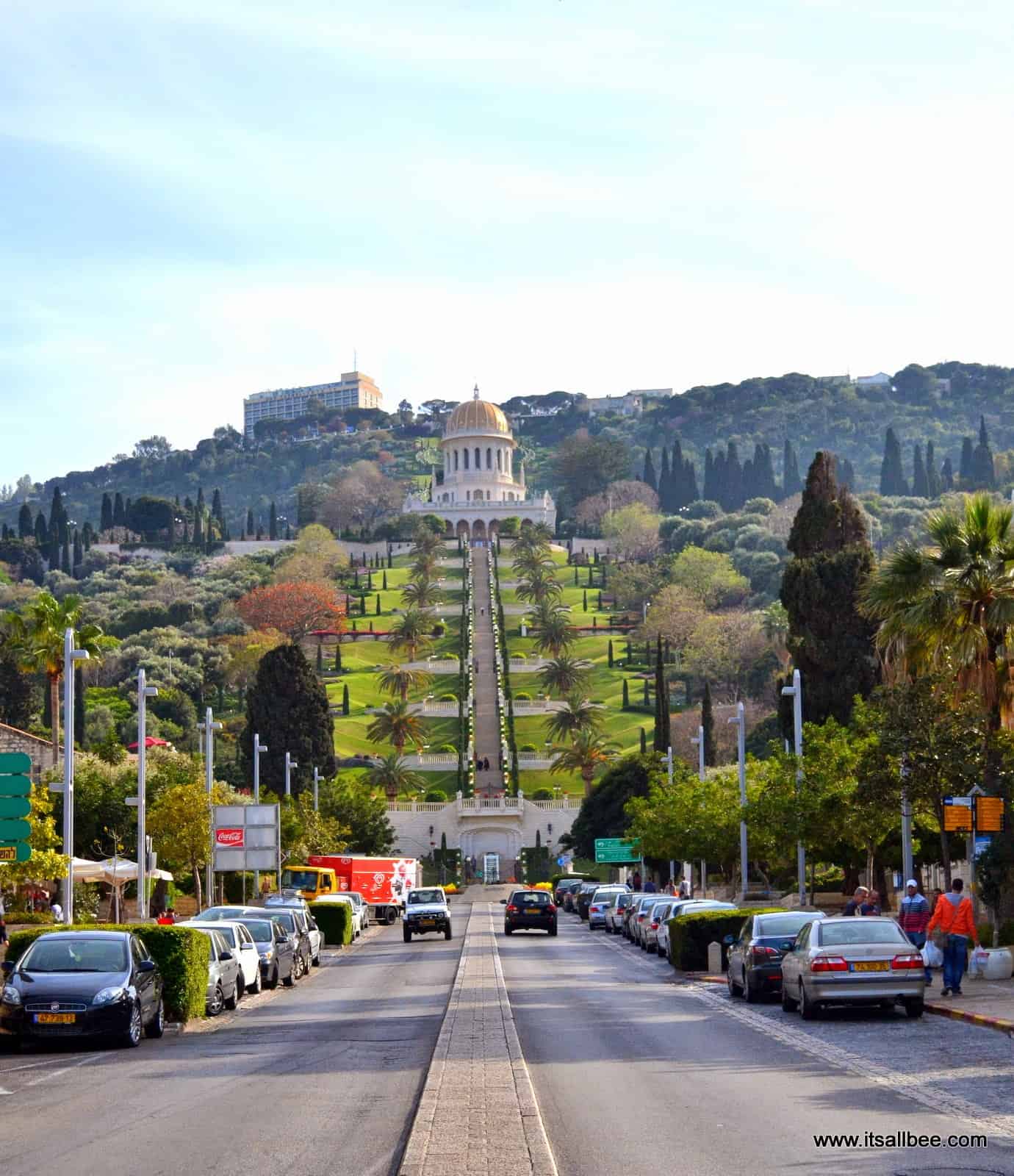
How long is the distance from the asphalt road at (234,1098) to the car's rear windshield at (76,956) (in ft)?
3.27

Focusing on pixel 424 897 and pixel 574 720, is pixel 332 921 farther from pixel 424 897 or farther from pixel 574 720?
pixel 574 720

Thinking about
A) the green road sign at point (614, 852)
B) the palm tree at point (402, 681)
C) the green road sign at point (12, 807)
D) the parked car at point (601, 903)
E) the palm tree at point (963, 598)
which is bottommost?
the parked car at point (601, 903)

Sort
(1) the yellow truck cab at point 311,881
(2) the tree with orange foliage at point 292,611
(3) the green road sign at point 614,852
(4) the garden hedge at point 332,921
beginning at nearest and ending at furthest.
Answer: (4) the garden hedge at point 332,921 → (1) the yellow truck cab at point 311,881 → (3) the green road sign at point 614,852 → (2) the tree with orange foliage at point 292,611

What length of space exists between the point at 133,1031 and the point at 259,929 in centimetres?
1215

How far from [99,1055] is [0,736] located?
165 feet

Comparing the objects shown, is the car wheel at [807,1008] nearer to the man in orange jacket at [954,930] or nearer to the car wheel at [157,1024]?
the man in orange jacket at [954,930]

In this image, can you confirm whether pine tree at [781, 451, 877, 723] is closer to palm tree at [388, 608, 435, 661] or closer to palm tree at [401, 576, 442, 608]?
palm tree at [388, 608, 435, 661]

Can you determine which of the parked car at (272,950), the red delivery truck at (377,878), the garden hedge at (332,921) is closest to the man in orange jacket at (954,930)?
the parked car at (272,950)

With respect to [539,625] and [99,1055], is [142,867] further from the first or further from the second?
[539,625]

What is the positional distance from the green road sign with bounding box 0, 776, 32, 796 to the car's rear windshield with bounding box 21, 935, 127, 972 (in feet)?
15.8

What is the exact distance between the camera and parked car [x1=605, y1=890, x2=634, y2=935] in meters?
56.7

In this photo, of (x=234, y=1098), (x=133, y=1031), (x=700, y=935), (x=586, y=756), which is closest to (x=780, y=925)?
(x=700, y=935)

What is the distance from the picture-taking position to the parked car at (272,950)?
33.5m

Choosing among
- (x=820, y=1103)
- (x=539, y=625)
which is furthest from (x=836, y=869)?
(x=539, y=625)
